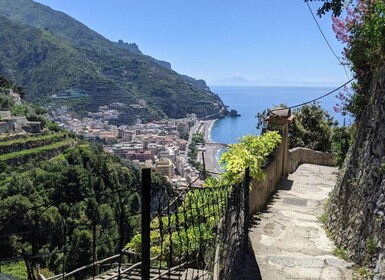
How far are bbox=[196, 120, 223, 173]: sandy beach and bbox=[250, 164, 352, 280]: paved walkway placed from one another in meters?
66.0

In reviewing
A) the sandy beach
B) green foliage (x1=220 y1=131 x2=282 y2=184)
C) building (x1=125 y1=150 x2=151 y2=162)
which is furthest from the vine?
building (x1=125 y1=150 x2=151 y2=162)

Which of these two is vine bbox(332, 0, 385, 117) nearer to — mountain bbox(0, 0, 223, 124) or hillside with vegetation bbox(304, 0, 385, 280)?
hillside with vegetation bbox(304, 0, 385, 280)

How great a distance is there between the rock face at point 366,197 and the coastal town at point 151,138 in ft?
217

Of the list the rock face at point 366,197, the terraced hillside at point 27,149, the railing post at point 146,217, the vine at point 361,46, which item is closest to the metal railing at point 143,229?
the railing post at point 146,217

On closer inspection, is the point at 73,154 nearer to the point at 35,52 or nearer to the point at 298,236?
the point at 298,236

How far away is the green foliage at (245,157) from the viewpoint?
16.7 feet

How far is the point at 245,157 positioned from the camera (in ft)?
17.9

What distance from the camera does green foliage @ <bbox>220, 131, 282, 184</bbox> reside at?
5.08m

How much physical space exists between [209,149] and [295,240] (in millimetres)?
99807

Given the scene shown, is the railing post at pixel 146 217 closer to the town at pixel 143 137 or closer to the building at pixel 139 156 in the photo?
the town at pixel 143 137

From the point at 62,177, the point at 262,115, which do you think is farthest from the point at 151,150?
the point at 262,115

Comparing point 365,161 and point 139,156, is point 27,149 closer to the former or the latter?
point 139,156

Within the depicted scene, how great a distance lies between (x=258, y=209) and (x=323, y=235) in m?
1.16

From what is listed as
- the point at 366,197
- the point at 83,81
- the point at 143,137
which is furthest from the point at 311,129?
the point at 83,81
